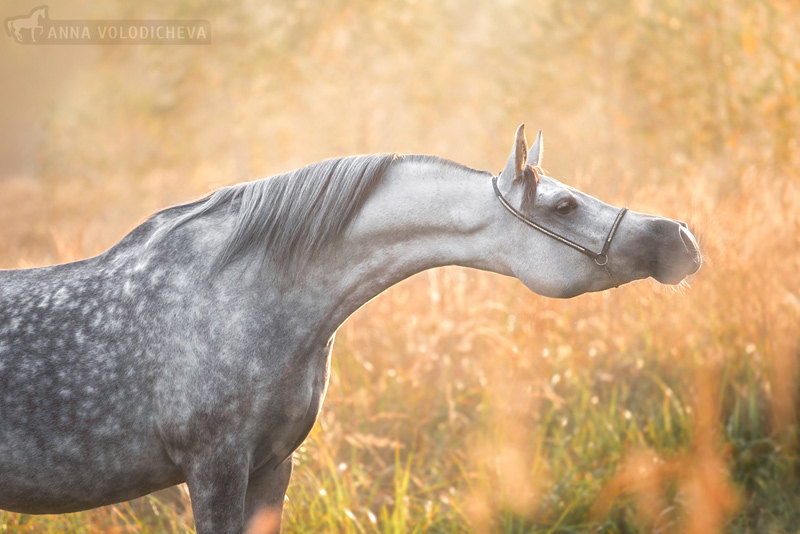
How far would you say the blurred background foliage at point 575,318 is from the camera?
3.99 meters

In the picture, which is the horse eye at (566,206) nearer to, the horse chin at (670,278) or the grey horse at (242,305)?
the grey horse at (242,305)

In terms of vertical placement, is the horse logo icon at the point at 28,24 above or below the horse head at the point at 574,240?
above

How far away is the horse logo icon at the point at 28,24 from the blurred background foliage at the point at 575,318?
1406mm

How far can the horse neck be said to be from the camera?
2555mm

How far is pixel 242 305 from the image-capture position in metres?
2.54

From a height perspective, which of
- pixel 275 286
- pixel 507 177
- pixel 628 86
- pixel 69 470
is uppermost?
pixel 628 86

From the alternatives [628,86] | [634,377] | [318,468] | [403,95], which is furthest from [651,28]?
[318,468]

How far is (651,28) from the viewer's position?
1308cm

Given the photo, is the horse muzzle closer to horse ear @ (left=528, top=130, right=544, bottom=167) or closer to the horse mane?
horse ear @ (left=528, top=130, right=544, bottom=167)

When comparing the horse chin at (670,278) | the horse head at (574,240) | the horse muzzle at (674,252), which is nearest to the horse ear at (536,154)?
the horse head at (574,240)

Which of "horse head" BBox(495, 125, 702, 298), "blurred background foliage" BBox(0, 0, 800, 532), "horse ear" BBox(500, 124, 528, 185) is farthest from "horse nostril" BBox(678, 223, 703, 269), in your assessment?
"horse ear" BBox(500, 124, 528, 185)

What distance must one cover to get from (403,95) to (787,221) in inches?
557

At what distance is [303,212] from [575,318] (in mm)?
2982

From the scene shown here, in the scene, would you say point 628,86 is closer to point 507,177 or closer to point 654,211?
point 654,211
